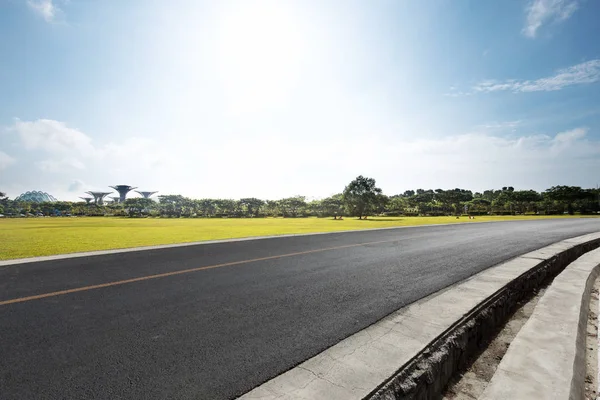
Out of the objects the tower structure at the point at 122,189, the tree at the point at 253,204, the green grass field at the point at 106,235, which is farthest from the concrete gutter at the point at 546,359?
the tower structure at the point at 122,189

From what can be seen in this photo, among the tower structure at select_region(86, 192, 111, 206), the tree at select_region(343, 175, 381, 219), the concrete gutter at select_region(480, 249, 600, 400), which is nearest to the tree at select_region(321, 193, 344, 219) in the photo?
the tree at select_region(343, 175, 381, 219)

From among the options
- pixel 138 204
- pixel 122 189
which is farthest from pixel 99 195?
pixel 138 204

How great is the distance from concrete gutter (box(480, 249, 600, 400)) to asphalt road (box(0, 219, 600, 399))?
1420 mm

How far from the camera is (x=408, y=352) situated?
8.60 ft

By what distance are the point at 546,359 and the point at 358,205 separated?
2370 inches

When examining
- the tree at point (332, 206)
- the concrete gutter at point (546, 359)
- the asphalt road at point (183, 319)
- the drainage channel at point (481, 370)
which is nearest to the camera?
the asphalt road at point (183, 319)

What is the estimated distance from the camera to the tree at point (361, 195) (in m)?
61.6

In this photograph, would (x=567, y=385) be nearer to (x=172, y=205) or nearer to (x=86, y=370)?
(x=86, y=370)

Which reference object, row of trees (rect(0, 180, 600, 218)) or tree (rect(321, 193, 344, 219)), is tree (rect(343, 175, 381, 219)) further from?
tree (rect(321, 193, 344, 219))

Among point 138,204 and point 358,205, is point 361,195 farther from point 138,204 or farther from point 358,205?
point 138,204

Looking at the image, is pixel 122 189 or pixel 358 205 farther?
pixel 122 189

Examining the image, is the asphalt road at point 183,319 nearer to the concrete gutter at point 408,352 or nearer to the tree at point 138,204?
the concrete gutter at point 408,352

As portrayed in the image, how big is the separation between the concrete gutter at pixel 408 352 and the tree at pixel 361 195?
57811mm

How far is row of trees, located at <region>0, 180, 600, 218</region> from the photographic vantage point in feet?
206
